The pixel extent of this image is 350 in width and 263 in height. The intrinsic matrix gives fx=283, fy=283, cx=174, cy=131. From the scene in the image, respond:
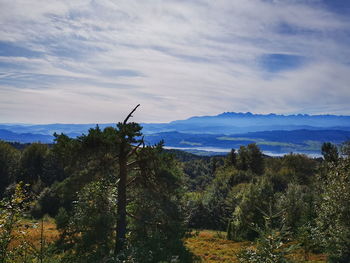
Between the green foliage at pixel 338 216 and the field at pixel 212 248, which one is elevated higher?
the green foliage at pixel 338 216

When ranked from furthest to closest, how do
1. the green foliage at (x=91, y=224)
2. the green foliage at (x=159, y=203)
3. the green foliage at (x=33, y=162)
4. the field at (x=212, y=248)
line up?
1. the green foliage at (x=33, y=162)
2. the field at (x=212, y=248)
3. the green foliage at (x=159, y=203)
4. the green foliage at (x=91, y=224)

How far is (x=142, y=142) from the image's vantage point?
1567cm

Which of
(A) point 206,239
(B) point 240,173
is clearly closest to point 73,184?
(A) point 206,239

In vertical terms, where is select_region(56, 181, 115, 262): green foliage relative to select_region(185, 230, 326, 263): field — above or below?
above

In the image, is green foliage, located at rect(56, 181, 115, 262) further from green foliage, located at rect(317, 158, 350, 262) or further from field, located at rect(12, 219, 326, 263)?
green foliage, located at rect(317, 158, 350, 262)

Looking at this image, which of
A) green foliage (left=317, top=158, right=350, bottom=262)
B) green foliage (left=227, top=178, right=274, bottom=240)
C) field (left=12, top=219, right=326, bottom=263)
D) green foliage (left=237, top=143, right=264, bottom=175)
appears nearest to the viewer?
green foliage (left=317, top=158, right=350, bottom=262)

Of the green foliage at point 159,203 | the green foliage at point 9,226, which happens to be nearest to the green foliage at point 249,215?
the green foliage at point 159,203

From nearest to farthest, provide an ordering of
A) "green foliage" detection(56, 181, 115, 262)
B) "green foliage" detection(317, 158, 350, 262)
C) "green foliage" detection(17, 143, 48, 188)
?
"green foliage" detection(56, 181, 115, 262)
"green foliage" detection(317, 158, 350, 262)
"green foliage" detection(17, 143, 48, 188)

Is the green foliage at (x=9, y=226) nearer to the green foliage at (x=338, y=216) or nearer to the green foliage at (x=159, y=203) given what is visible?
the green foliage at (x=159, y=203)

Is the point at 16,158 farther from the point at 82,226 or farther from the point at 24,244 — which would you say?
the point at 24,244

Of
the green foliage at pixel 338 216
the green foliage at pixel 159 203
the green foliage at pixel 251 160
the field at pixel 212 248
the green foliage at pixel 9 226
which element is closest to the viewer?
the green foliage at pixel 9 226

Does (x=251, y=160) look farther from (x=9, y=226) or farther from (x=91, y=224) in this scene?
(x=9, y=226)

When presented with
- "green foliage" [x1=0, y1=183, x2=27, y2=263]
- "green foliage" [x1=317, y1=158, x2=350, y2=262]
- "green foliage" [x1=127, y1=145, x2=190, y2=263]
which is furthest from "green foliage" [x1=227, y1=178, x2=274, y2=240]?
"green foliage" [x1=0, y1=183, x2=27, y2=263]

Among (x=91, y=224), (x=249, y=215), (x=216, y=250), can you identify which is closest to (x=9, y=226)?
(x=91, y=224)
